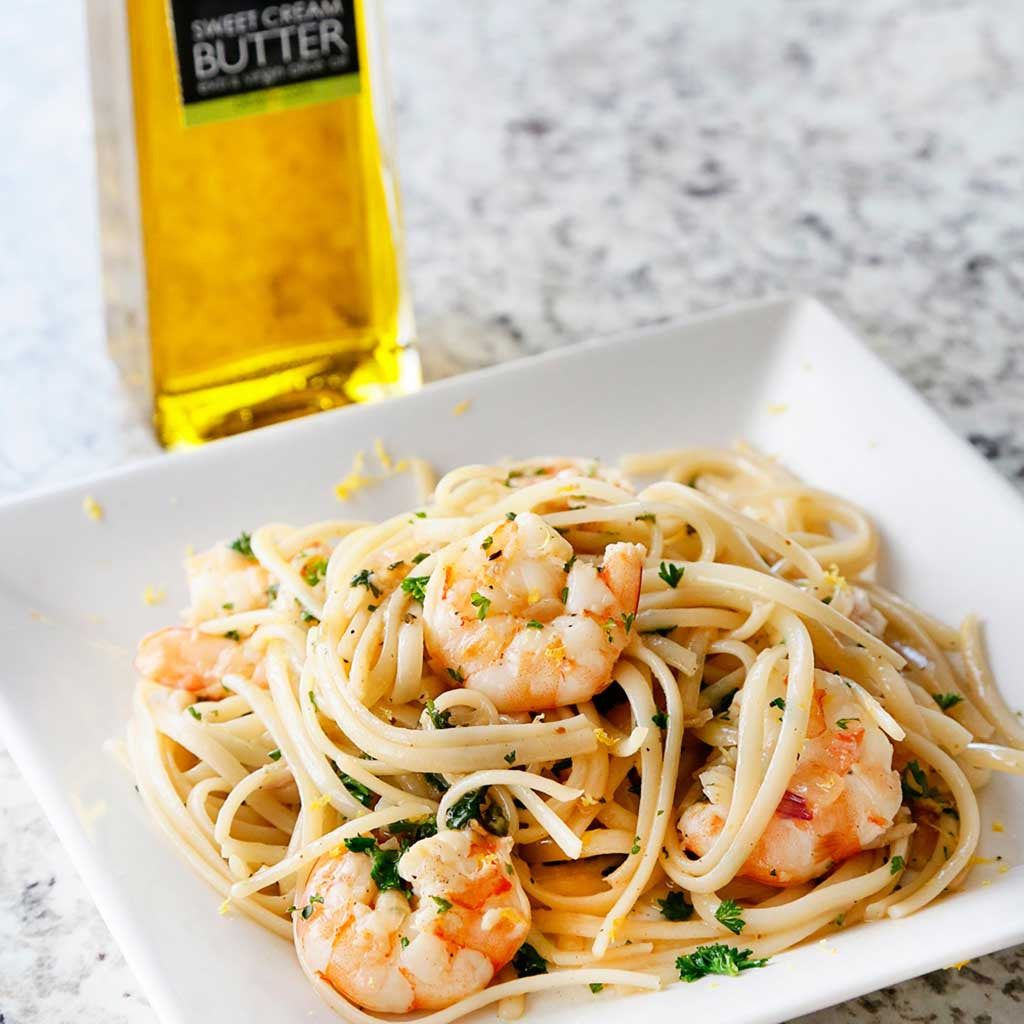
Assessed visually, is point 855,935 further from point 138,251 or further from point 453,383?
point 138,251

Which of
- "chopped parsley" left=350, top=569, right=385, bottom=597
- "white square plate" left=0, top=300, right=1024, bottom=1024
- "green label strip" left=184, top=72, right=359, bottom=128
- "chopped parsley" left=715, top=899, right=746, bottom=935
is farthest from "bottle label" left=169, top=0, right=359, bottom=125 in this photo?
"chopped parsley" left=715, top=899, right=746, bottom=935

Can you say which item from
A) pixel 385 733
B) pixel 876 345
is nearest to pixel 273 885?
pixel 385 733

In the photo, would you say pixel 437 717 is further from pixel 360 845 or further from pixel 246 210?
pixel 246 210

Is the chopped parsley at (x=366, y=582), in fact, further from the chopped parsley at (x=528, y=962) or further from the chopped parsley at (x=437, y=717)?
the chopped parsley at (x=528, y=962)

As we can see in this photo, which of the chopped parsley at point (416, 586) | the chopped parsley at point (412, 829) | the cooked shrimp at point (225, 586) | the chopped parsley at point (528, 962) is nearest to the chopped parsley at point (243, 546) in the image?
the cooked shrimp at point (225, 586)

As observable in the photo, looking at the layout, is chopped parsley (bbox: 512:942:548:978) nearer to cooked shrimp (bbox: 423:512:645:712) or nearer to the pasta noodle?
the pasta noodle
